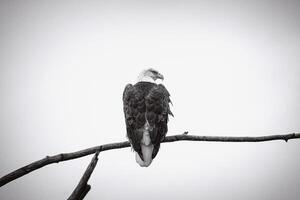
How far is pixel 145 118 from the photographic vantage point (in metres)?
4.61

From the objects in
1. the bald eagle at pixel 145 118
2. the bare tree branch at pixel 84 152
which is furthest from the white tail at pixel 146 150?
the bare tree branch at pixel 84 152

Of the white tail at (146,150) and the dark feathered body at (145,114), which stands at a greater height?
the dark feathered body at (145,114)

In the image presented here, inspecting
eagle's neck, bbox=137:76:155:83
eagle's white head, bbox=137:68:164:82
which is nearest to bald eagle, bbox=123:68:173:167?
eagle's neck, bbox=137:76:155:83

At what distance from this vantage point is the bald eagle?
4.38 m

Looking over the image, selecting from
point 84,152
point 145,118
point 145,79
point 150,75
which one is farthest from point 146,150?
point 150,75

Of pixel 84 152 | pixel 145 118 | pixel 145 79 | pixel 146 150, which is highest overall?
pixel 145 79

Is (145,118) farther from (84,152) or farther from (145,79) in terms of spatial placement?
→ (84,152)

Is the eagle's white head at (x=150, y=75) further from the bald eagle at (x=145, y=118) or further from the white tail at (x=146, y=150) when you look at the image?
the white tail at (x=146, y=150)

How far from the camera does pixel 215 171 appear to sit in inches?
5507

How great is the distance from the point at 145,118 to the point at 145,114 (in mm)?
79

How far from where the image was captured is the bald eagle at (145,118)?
438 centimetres

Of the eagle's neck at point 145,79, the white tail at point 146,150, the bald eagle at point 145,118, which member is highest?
the eagle's neck at point 145,79

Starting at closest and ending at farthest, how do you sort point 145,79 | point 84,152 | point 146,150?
1. point 84,152
2. point 146,150
3. point 145,79

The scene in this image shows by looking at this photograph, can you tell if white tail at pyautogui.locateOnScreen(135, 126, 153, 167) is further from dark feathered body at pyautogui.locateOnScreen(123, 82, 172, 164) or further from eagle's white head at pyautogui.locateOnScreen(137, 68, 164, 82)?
eagle's white head at pyautogui.locateOnScreen(137, 68, 164, 82)
